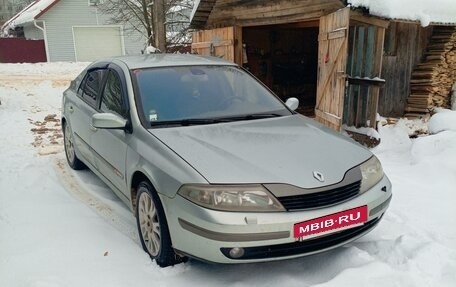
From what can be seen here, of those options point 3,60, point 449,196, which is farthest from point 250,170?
point 3,60

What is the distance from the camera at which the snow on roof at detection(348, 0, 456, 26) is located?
235 inches

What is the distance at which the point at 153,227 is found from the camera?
2.99 meters

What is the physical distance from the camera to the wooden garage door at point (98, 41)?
2444cm

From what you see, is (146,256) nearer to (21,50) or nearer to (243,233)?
(243,233)

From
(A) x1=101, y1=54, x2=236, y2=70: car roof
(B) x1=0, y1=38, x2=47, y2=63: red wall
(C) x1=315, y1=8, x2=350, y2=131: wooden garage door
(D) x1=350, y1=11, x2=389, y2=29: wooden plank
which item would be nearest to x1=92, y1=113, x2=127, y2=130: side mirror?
(A) x1=101, y1=54, x2=236, y2=70: car roof

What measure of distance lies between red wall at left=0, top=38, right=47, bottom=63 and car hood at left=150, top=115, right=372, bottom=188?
79.2 ft

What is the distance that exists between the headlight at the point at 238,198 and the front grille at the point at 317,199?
62 millimetres

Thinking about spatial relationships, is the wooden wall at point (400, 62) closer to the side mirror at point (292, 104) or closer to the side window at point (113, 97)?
Answer: the side mirror at point (292, 104)

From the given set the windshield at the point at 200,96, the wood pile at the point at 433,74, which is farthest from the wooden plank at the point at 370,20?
the windshield at the point at 200,96

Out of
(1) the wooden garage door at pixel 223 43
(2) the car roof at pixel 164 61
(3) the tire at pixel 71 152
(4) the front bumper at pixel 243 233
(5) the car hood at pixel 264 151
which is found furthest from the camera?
(1) the wooden garage door at pixel 223 43

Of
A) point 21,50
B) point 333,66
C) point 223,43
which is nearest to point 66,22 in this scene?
point 21,50

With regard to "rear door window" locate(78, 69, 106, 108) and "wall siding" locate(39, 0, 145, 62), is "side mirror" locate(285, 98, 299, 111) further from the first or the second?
"wall siding" locate(39, 0, 145, 62)

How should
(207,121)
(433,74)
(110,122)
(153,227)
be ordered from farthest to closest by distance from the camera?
1. (433,74)
2. (207,121)
3. (110,122)
4. (153,227)

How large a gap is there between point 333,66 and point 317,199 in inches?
171
